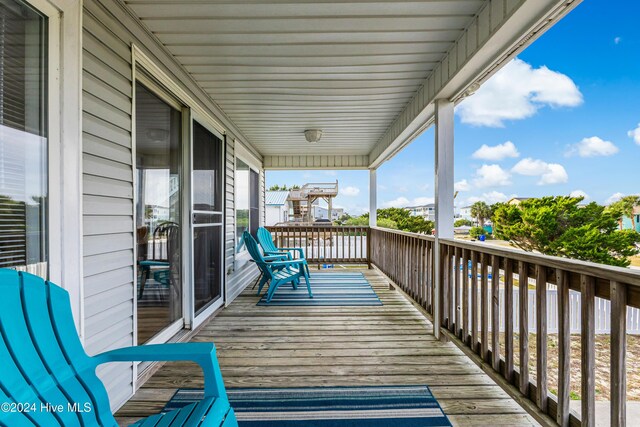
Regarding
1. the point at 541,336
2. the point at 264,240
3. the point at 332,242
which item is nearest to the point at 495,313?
the point at 541,336

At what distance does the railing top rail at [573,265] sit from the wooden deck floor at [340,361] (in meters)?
0.89

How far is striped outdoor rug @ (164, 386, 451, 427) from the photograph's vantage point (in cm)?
172

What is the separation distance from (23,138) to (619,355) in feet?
8.04

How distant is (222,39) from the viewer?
2.26 metres

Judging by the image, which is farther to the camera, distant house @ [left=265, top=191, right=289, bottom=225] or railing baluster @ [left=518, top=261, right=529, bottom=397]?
distant house @ [left=265, top=191, right=289, bottom=225]

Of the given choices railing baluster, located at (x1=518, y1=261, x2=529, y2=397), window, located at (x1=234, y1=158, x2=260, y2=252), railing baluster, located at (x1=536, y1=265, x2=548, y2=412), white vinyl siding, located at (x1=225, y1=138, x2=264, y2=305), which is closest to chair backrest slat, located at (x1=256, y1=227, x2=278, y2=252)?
window, located at (x1=234, y1=158, x2=260, y2=252)

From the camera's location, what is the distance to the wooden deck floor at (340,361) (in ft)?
6.18

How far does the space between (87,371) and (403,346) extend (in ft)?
7.33

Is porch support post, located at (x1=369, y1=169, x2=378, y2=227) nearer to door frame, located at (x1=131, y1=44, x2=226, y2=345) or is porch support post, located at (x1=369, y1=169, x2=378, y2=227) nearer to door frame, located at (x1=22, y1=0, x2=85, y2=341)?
door frame, located at (x1=131, y1=44, x2=226, y2=345)

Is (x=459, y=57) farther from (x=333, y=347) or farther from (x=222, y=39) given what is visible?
(x=333, y=347)

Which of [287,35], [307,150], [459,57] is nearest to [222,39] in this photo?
[287,35]

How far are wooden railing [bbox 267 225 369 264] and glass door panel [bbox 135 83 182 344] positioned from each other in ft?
13.0

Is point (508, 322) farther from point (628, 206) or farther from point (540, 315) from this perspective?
point (628, 206)

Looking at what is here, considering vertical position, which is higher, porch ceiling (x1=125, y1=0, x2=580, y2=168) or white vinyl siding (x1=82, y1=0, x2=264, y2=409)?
porch ceiling (x1=125, y1=0, x2=580, y2=168)
